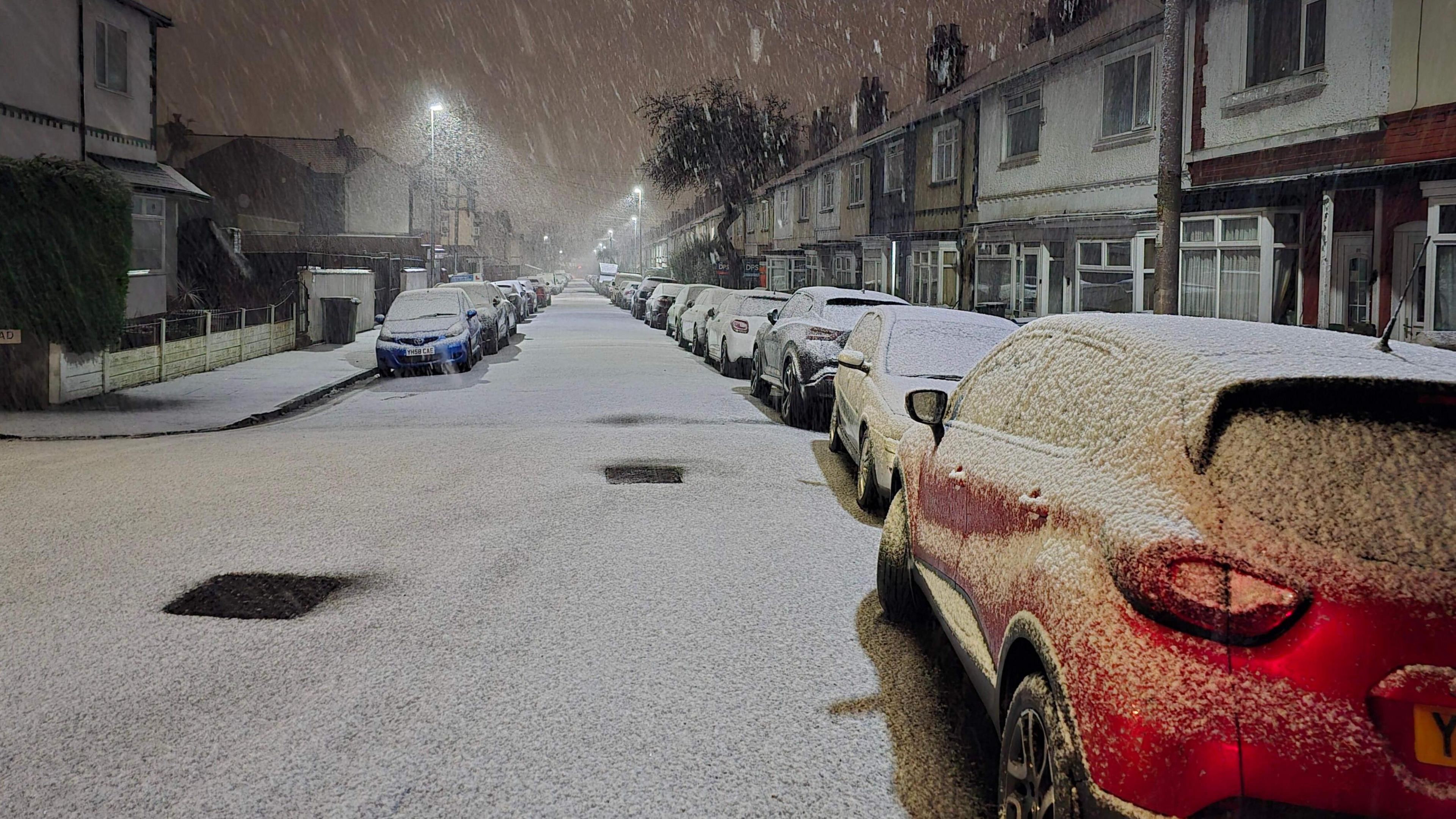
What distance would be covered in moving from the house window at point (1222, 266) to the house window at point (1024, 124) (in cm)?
668

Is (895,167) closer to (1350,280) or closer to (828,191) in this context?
(828,191)

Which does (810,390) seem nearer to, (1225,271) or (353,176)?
(1225,271)

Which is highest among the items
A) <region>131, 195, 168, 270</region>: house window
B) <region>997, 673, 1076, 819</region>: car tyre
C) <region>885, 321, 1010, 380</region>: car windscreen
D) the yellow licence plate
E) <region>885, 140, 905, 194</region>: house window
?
<region>885, 140, 905, 194</region>: house window

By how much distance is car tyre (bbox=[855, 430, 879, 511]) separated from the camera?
919 cm

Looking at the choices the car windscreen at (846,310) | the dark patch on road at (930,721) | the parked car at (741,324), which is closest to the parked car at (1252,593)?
the dark patch on road at (930,721)

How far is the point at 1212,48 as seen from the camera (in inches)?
683

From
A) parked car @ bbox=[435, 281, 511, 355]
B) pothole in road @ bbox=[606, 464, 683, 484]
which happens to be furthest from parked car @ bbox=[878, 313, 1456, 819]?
parked car @ bbox=[435, 281, 511, 355]

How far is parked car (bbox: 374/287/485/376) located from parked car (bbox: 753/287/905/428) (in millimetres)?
7207

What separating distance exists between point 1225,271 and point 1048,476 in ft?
49.4

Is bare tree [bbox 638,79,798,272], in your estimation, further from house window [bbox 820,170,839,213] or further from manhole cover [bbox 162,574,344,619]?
manhole cover [bbox 162,574,344,619]

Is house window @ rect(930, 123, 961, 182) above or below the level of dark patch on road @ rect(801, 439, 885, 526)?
above

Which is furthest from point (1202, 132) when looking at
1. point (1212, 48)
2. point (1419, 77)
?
point (1419, 77)

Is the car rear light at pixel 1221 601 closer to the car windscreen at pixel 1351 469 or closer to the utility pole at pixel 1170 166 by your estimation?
the car windscreen at pixel 1351 469

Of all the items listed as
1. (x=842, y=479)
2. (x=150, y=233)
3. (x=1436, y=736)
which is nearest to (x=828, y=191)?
(x=150, y=233)
